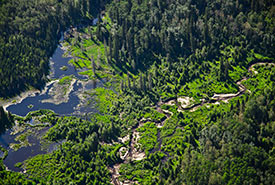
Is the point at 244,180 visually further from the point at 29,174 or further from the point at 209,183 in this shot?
the point at 29,174

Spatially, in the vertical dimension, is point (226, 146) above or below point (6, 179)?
above

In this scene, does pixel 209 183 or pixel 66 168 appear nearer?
pixel 209 183

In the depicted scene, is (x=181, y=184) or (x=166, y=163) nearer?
(x=181, y=184)

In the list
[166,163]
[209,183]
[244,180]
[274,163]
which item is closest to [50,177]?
[166,163]

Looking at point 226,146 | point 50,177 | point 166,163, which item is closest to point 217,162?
point 226,146

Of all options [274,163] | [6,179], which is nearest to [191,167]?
[274,163]

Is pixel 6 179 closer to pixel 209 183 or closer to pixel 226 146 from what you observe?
pixel 209 183

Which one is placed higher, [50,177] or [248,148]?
[248,148]

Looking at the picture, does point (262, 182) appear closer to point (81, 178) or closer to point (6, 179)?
point (81, 178)
